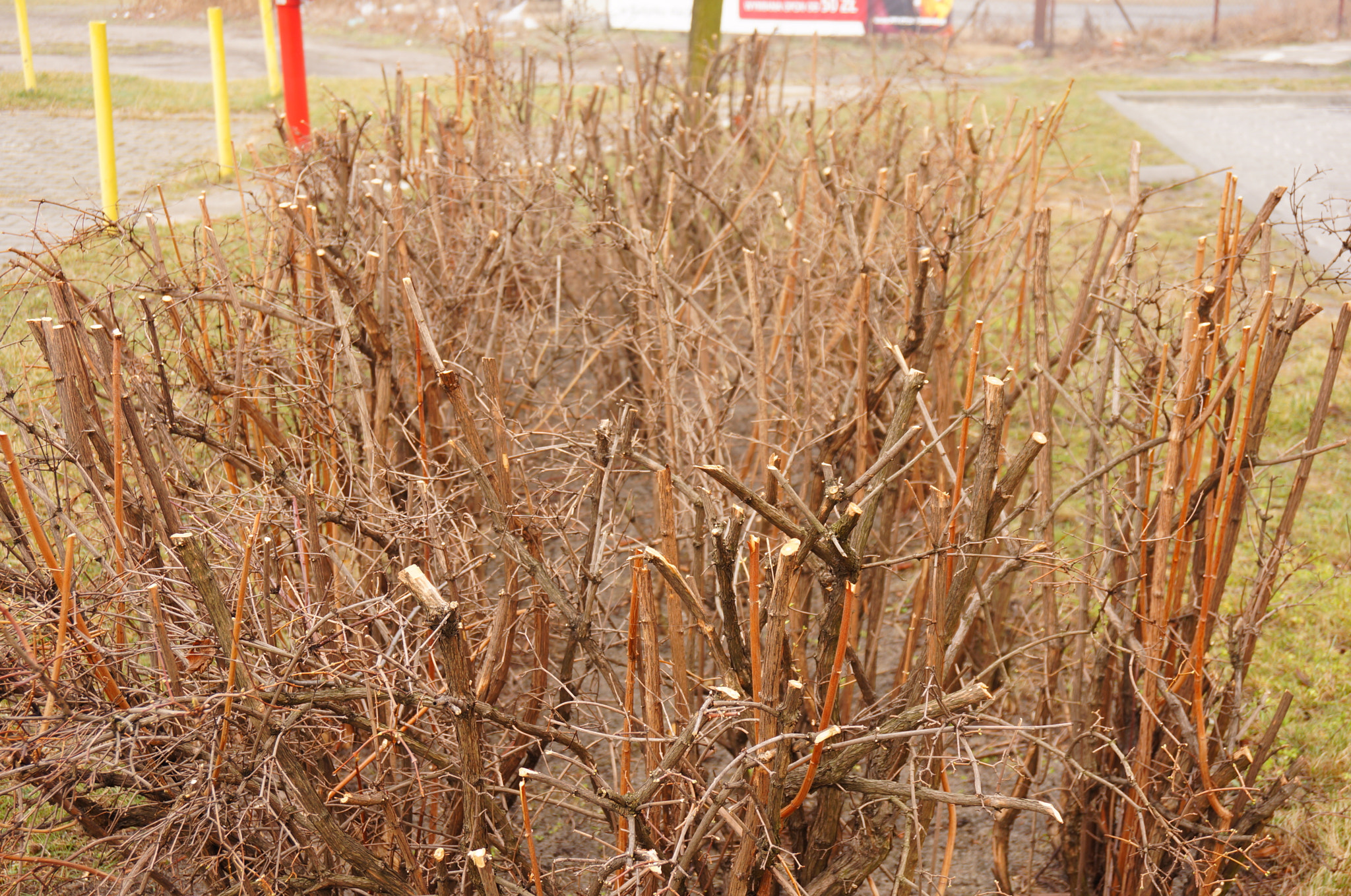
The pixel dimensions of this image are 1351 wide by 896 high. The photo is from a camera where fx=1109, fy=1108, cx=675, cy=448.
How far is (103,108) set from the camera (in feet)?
17.9

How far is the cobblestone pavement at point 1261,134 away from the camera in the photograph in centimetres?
744

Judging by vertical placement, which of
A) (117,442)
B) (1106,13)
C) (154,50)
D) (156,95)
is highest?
(1106,13)

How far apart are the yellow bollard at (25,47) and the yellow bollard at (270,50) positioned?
2.20 meters

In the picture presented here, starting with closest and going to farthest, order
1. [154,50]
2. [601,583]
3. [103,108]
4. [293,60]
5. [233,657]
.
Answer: [233,657]
[601,583]
[103,108]
[293,60]
[154,50]

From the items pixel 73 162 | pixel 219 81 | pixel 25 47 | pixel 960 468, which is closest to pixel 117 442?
pixel 960 468

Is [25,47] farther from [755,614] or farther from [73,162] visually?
[755,614]

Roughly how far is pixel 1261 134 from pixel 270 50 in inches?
334

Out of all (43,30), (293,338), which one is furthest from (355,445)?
(43,30)

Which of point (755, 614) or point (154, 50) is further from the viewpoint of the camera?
point (154, 50)

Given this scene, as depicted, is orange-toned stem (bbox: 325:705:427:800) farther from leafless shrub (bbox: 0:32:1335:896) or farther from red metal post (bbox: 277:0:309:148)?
red metal post (bbox: 277:0:309:148)

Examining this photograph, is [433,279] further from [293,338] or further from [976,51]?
[976,51]

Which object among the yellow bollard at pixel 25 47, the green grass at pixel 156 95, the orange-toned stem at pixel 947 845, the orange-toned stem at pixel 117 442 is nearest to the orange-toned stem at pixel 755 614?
the orange-toned stem at pixel 947 845

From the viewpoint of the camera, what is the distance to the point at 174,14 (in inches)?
313

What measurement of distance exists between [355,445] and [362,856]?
123 centimetres
